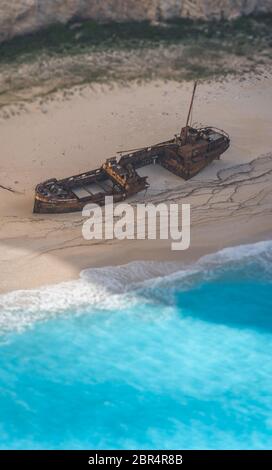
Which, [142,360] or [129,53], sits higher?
[129,53]

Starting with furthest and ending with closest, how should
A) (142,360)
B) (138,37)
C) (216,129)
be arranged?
(138,37)
(216,129)
(142,360)

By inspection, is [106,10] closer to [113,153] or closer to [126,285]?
[113,153]

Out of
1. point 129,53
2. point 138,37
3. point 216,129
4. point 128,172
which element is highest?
point 138,37

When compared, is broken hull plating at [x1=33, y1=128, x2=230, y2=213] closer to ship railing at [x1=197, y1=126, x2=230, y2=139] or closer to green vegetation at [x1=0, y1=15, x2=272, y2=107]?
ship railing at [x1=197, y1=126, x2=230, y2=139]

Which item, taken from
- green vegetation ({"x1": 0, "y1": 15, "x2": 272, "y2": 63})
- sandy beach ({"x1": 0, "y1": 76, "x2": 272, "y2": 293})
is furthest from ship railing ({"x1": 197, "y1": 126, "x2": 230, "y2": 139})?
green vegetation ({"x1": 0, "y1": 15, "x2": 272, "y2": 63})

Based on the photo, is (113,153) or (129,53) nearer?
(113,153)

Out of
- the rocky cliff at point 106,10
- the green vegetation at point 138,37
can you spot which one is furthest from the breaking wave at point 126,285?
the rocky cliff at point 106,10

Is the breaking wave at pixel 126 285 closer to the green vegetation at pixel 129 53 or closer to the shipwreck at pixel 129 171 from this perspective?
the shipwreck at pixel 129 171

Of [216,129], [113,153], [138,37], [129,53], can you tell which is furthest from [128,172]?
[138,37]
